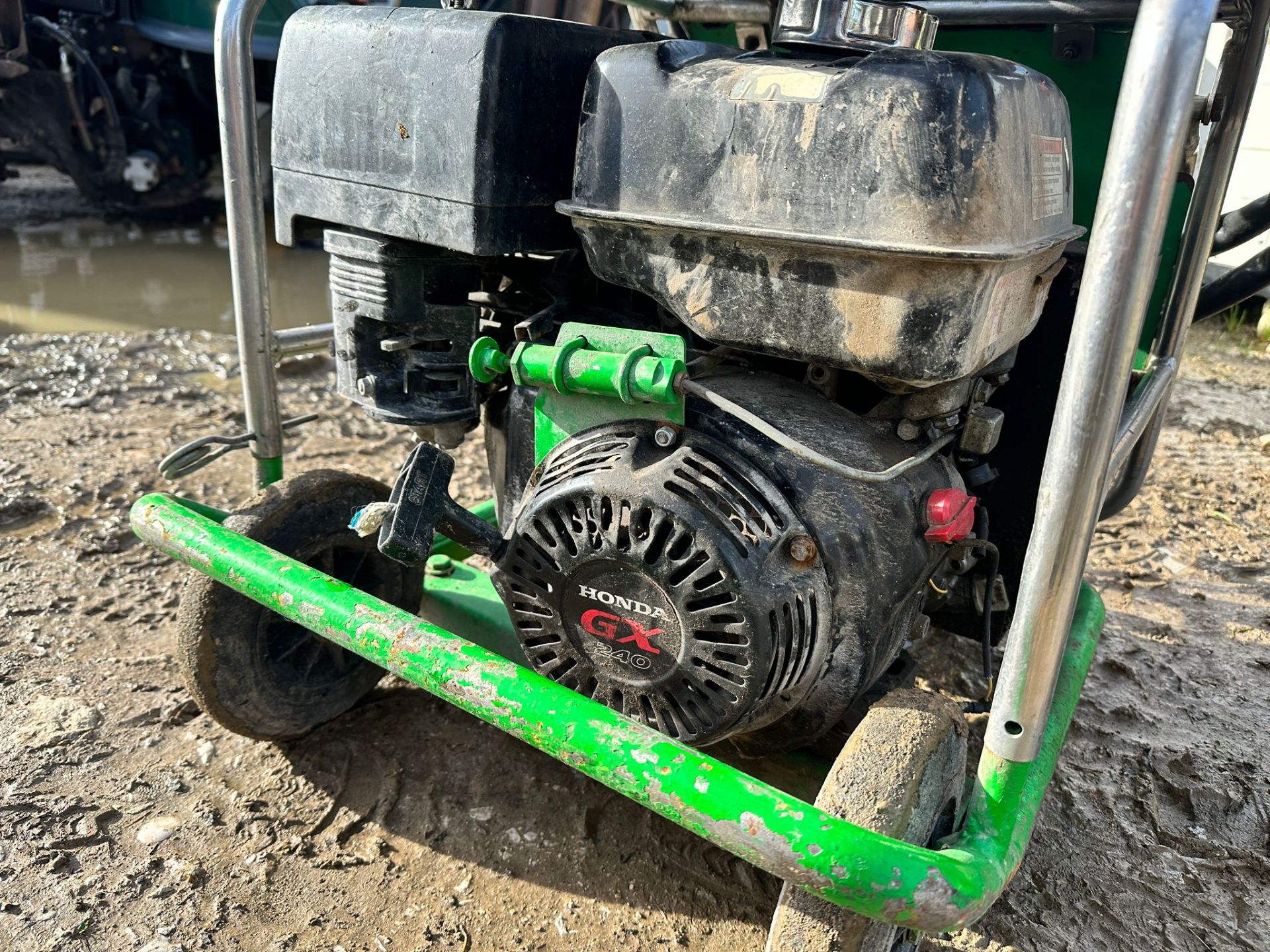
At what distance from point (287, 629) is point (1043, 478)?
4.34 ft

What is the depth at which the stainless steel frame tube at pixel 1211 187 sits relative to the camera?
158 cm

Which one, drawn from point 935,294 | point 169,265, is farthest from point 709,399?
point 169,265

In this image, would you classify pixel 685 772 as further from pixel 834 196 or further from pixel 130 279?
pixel 130 279

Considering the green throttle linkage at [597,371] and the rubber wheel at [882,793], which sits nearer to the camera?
the rubber wheel at [882,793]

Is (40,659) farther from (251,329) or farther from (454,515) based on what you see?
(454,515)

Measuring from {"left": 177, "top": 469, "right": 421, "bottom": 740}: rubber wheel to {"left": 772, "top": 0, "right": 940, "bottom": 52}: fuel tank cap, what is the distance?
1.05 metres

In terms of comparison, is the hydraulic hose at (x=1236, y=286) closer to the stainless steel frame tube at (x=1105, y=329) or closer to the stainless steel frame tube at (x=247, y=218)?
the stainless steel frame tube at (x=1105, y=329)

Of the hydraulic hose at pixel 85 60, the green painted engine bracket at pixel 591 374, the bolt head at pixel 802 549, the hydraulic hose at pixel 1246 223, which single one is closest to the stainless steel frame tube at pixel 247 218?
the green painted engine bracket at pixel 591 374

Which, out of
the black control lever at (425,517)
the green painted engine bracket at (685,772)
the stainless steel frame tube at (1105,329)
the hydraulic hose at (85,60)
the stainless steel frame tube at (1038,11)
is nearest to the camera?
the stainless steel frame tube at (1105,329)

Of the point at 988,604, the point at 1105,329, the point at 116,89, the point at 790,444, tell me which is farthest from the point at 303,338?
the point at 116,89

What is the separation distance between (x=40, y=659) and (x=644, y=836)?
4.45 feet

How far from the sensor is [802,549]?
1.27m

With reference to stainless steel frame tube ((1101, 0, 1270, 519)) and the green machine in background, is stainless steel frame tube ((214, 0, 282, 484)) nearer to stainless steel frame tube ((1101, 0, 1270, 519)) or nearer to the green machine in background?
stainless steel frame tube ((1101, 0, 1270, 519))

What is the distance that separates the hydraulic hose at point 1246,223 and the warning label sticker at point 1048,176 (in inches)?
26.8
